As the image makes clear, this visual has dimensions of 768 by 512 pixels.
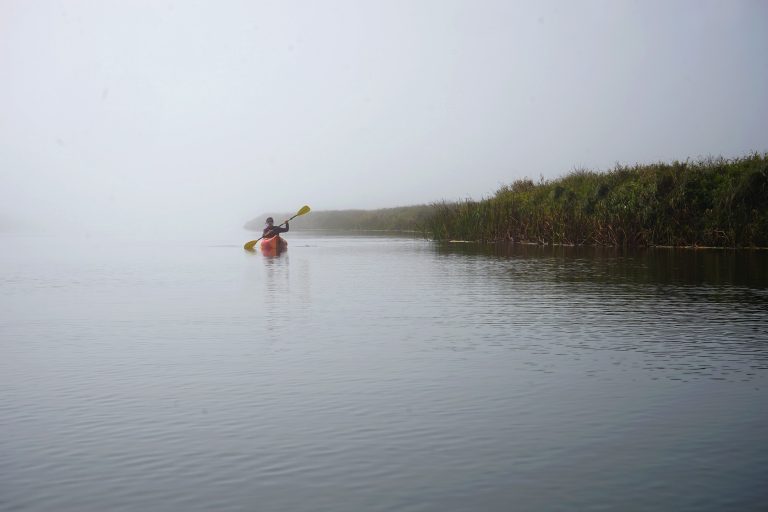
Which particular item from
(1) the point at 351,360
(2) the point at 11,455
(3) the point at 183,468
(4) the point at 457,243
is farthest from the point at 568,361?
(4) the point at 457,243

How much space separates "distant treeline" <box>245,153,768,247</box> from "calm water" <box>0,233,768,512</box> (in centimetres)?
1868

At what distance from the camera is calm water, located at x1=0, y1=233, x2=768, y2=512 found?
662 centimetres

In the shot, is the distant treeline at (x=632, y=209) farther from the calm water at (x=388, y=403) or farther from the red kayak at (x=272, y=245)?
the calm water at (x=388, y=403)

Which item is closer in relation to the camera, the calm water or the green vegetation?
the calm water

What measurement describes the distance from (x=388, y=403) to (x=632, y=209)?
34.0 m

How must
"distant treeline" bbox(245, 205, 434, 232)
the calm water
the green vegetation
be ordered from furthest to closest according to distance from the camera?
"distant treeline" bbox(245, 205, 434, 232) < the green vegetation < the calm water

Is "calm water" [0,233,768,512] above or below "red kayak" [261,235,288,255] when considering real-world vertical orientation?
below

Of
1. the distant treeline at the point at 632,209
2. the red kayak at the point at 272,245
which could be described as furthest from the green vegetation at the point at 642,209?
the red kayak at the point at 272,245

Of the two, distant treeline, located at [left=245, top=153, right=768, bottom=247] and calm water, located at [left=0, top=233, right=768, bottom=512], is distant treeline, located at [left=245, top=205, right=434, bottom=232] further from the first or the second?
calm water, located at [left=0, top=233, right=768, bottom=512]

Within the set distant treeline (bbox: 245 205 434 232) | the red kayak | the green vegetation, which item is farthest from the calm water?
distant treeline (bbox: 245 205 434 232)

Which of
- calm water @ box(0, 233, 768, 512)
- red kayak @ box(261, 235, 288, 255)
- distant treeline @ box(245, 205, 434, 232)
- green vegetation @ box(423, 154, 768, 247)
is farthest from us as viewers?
distant treeline @ box(245, 205, 434, 232)

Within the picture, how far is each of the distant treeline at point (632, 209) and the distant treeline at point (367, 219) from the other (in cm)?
2036

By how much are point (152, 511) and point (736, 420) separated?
522 cm

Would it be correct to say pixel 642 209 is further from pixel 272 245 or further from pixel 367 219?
pixel 367 219
